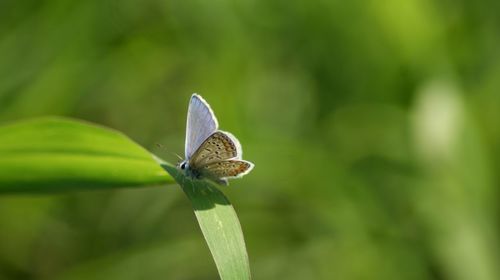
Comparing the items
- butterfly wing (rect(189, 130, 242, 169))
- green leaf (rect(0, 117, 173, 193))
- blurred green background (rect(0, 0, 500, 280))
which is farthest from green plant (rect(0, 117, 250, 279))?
blurred green background (rect(0, 0, 500, 280))

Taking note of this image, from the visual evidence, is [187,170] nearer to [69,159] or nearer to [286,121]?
[69,159]

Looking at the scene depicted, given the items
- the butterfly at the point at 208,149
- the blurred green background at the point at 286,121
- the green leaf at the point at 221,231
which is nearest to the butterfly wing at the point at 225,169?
the butterfly at the point at 208,149

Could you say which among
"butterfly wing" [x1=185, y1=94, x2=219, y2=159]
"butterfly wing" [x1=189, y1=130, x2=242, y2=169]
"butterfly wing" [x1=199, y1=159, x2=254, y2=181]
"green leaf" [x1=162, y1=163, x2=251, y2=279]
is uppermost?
"butterfly wing" [x1=185, y1=94, x2=219, y2=159]

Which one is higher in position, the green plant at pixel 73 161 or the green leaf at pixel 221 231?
the green plant at pixel 73 161

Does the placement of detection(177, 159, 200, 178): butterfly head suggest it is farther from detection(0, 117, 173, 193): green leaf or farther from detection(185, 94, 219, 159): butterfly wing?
detection(0, 117, 173, 193): green leaf

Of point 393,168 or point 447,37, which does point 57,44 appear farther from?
point 447,37

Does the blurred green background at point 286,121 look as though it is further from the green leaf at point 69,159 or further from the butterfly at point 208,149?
the green leaf at point 69,159
